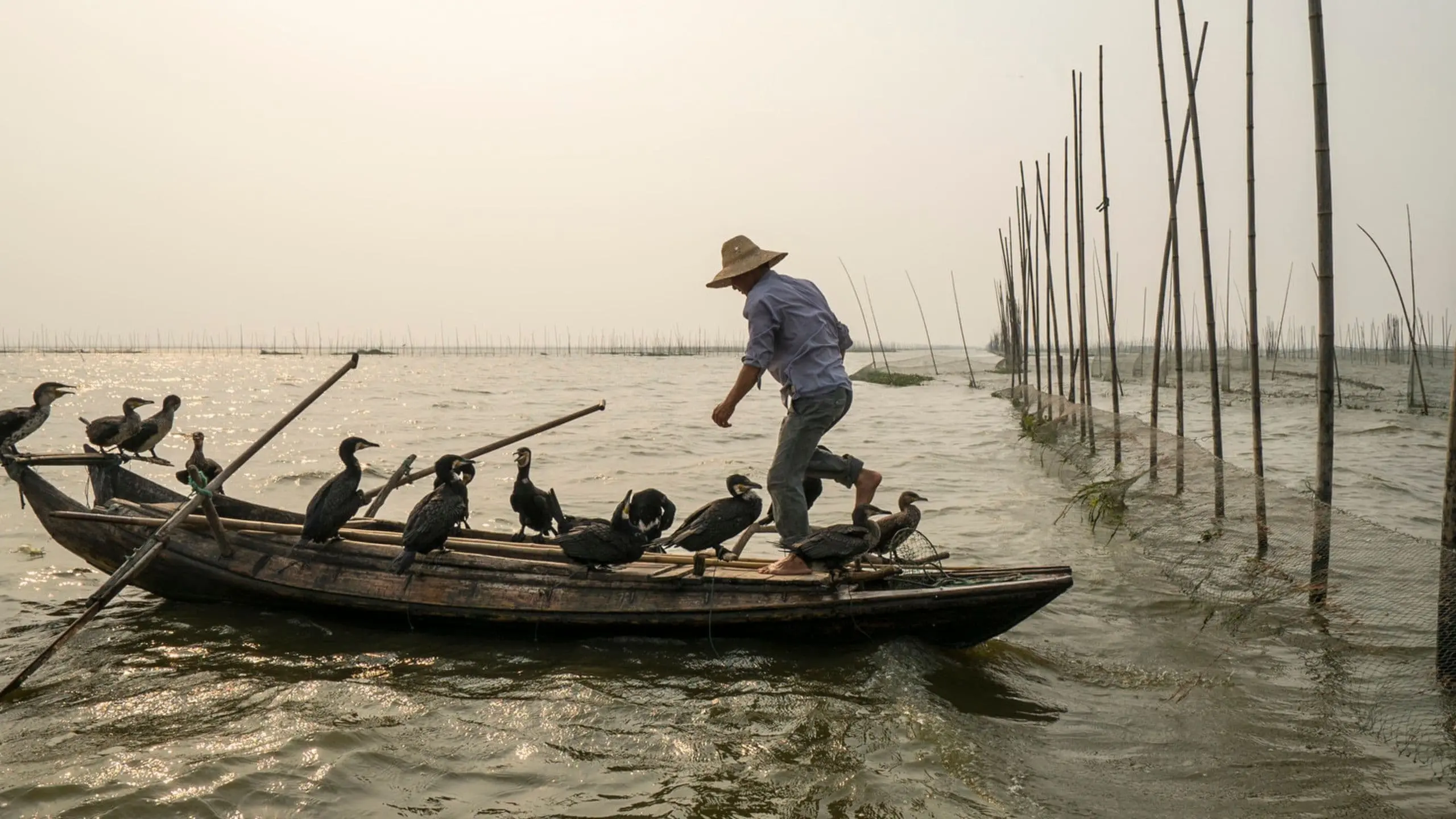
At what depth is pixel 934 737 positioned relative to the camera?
427 centimetres

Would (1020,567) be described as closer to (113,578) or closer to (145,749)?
(145,749)

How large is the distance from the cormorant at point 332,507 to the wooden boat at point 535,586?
0.09m

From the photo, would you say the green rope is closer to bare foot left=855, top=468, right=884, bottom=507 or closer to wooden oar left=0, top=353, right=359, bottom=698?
wooden oar left=0, top=353, right=359, bottom=698

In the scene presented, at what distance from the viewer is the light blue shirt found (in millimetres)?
5477

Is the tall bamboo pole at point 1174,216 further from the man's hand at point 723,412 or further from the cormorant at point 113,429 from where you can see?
the cormorant at point 113,429

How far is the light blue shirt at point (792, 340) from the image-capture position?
18.0 feet

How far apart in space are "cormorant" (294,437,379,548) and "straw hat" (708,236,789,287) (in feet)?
7.93

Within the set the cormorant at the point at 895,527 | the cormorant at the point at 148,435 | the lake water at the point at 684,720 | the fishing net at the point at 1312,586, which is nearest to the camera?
the lake water at the point at 684,720

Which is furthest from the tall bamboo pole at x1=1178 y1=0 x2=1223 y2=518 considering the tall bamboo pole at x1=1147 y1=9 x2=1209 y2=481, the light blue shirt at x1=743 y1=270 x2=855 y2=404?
the light blue shirt at x1=743 y1=270 x2=855 y2=404

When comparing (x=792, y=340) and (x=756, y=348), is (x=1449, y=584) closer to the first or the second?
(x=792, y=340)

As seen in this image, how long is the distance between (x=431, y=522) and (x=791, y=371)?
229 cm

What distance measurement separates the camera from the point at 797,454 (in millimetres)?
5516

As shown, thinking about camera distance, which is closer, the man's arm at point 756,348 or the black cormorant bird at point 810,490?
the man's arm at point 756,348

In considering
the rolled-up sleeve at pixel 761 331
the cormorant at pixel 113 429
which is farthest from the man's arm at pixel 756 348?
the cormorant at pixel 113 429
